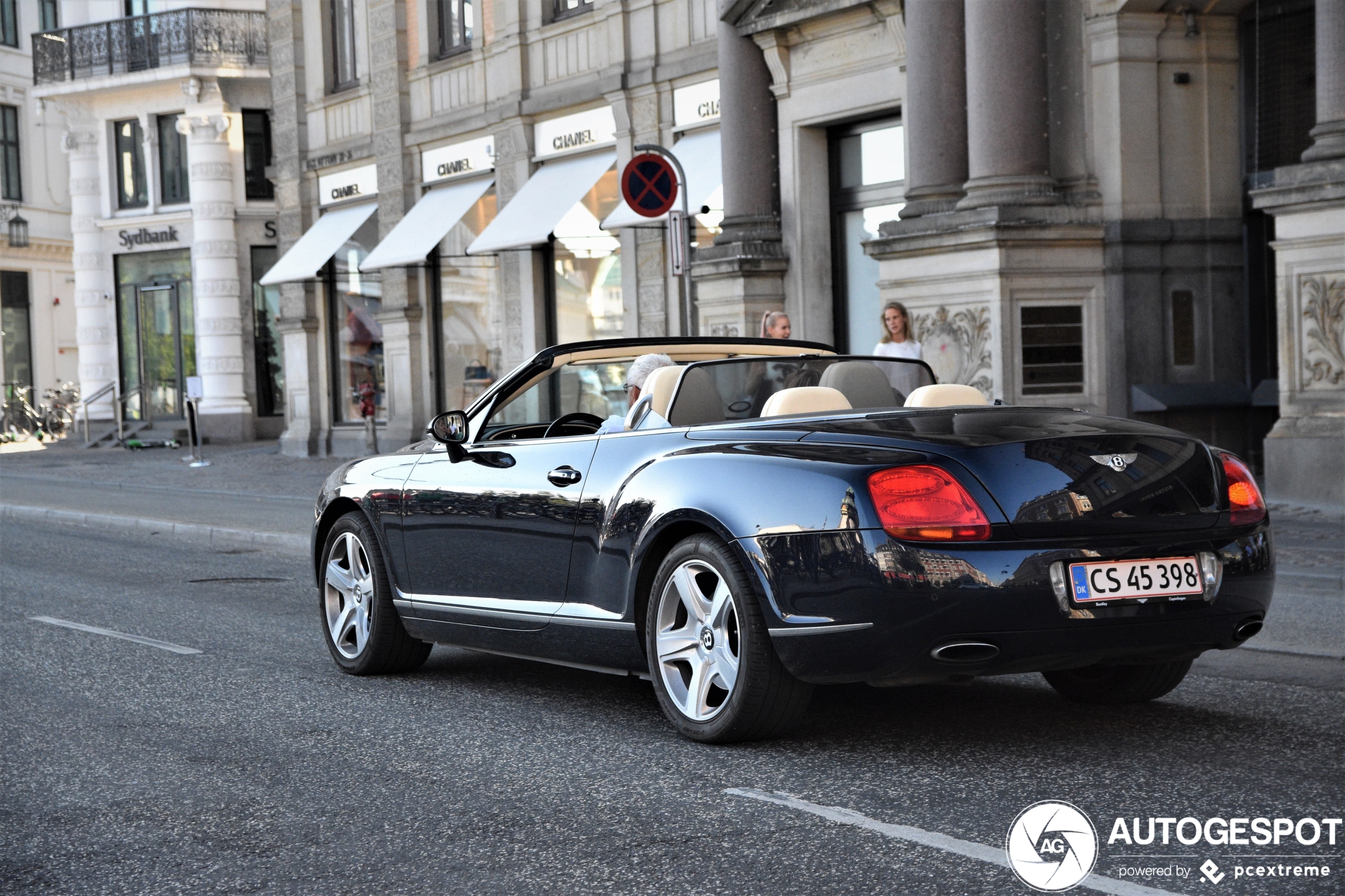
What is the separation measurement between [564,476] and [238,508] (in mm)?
13072

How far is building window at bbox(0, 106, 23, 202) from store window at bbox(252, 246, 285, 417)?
15.9m

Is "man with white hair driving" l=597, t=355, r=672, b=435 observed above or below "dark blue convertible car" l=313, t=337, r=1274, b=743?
above

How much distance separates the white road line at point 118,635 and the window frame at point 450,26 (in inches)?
674

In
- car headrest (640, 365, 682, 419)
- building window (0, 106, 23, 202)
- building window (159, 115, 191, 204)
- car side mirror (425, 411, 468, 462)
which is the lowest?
car side mirror (425, 411, 468, 462)

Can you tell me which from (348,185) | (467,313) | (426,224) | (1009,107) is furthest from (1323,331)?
(348,185)

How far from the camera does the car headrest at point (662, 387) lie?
6355 mm

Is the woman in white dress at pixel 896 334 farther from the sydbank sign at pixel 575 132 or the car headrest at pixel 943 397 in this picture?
the sydbank sign at pixel 575 132

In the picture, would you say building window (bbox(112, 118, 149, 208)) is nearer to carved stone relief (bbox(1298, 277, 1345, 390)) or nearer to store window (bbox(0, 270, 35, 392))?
store window (bbox(0, 270, 35, 392))

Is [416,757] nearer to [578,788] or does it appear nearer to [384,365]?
[578,788]

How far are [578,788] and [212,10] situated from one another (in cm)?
3533

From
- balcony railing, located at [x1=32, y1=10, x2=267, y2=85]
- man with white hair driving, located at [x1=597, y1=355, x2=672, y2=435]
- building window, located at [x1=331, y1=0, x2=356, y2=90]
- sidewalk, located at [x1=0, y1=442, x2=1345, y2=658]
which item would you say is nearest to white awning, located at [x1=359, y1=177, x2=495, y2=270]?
sidewalk, located at [x1=0, y1=442, x2=1345, y2=658]

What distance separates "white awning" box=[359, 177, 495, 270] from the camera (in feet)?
82.3

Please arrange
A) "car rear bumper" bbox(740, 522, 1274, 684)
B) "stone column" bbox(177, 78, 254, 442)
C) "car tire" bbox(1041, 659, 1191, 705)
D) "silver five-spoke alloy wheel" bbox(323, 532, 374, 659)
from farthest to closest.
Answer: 1. "stone column" bbox(177, 78, 254, 442)
2. "silver five-spoke alloy wheel" bbox(323, 532, 374, 659)
3. "car tire" bbox(1041, 659, 1191, 705)
4. "car rear bumper" bbox(740, 522, 1274, 684)

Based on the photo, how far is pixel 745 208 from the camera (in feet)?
62.5
